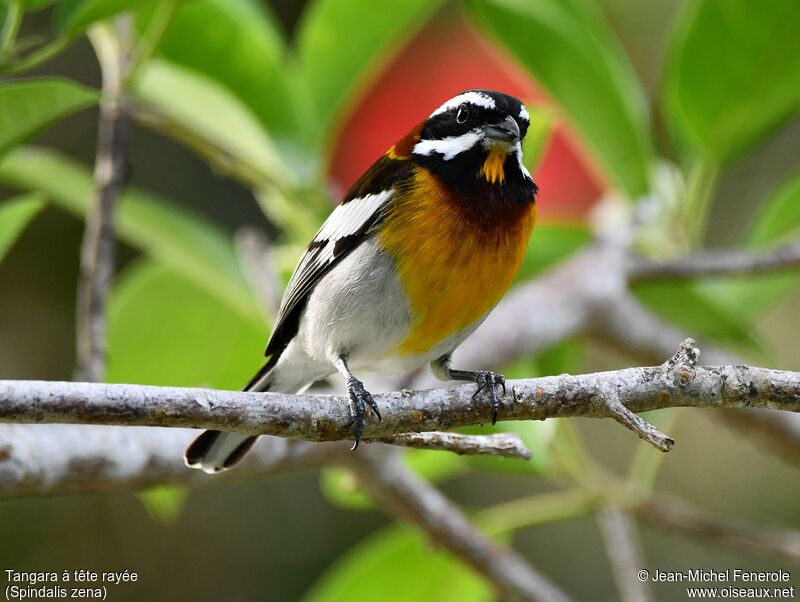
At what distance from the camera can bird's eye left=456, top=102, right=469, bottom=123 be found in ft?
9.31

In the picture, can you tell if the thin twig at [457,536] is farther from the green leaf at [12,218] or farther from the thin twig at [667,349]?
the green leaf at [12,218]

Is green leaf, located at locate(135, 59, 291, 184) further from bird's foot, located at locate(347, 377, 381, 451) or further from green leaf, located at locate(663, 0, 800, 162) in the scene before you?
green leaf, located at locate(663, 0, 800, 162)

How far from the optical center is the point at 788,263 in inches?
125

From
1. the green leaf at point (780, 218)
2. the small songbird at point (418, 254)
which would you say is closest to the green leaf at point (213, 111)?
the small songbird at point (418, 254)

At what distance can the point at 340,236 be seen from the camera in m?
2.83

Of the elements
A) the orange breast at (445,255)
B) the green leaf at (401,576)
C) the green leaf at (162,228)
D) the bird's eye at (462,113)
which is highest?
the green leaf at (162,228)

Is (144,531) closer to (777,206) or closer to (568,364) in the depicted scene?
(568,364)

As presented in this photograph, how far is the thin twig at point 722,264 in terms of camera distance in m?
3.20

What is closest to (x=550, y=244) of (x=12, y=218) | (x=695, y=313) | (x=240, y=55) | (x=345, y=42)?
(x=695, y=313)

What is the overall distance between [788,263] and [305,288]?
1.52 metres

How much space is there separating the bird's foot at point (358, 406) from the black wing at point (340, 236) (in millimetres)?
551

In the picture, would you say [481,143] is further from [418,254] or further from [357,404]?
[357,404]

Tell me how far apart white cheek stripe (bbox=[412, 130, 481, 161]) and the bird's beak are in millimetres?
36

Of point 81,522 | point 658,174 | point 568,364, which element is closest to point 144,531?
point 81,522
